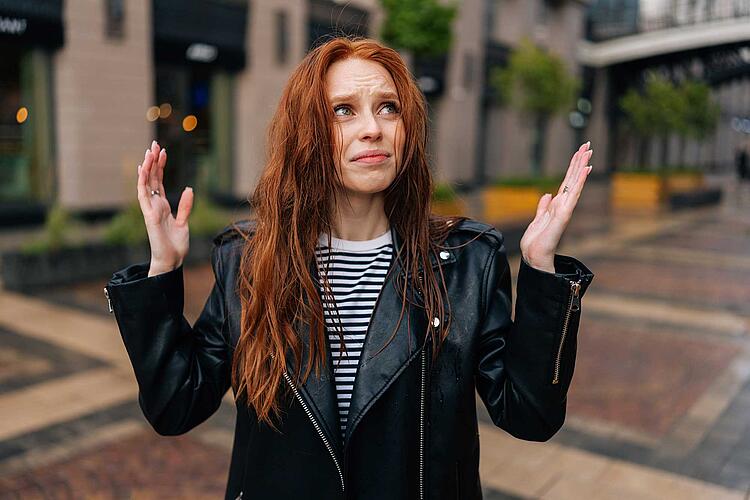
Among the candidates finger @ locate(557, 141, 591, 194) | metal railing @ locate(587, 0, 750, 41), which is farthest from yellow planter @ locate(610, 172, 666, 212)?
finger @ locate(557, 141, 591, 194)

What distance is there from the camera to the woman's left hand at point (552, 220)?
65.9 inches

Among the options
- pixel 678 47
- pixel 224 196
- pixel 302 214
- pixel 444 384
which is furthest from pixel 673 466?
pixel 678 47

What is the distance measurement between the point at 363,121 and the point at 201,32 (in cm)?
1520

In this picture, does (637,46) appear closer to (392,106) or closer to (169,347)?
(392,106)

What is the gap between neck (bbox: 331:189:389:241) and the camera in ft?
6.11

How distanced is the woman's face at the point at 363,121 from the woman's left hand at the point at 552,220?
37cm

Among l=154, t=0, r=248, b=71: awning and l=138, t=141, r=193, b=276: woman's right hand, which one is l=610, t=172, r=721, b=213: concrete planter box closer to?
l=154, t=0, r=248, b=71: awning

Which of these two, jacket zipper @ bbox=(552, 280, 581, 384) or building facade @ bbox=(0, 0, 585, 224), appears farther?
building facade @ bbox=(0, 0, 585, 224)

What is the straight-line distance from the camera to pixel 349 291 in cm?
184

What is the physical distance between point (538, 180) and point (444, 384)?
1461 cm

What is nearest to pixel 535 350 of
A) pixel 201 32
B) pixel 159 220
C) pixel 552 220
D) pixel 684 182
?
pixel 552 220

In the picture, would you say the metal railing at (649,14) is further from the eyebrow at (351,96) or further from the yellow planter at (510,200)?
the eyebrow at (351,96)

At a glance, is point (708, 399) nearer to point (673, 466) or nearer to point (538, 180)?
point (673, 466)

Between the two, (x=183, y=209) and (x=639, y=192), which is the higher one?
A: (x=183, y=209)
